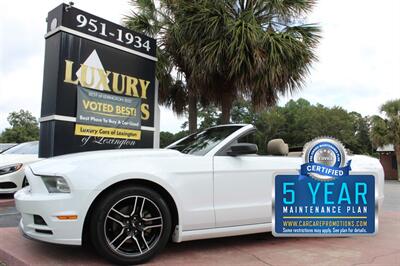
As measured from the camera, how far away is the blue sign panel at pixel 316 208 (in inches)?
169

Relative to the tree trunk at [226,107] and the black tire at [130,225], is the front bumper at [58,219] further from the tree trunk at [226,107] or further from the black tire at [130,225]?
the tree trunk at [226,107]

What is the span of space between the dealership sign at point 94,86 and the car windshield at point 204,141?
8.18 feet

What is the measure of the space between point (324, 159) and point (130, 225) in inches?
89.9

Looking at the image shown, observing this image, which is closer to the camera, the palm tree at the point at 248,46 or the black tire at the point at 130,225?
the black tire at the point at 130,225

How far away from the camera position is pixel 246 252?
4.04 metres

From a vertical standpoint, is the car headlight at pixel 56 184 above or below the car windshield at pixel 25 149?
below

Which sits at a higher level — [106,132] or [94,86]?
[94,86]

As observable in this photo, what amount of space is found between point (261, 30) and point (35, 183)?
23.1 feet

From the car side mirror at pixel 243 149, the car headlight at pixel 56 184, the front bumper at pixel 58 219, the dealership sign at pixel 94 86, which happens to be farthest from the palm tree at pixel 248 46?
the front bumper at pixel 58 219

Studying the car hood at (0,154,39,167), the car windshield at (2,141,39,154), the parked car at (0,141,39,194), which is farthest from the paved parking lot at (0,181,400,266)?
the car windshield at (2,141,39,154)

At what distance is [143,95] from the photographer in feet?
25.4

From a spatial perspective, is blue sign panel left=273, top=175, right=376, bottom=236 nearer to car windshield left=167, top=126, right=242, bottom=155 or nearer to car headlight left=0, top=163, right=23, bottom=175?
car windshield left=167, top=126, right=242, bottom=155

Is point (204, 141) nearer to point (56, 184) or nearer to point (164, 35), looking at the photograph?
point (56, 184)

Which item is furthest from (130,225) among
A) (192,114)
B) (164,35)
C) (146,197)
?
(192,114)
